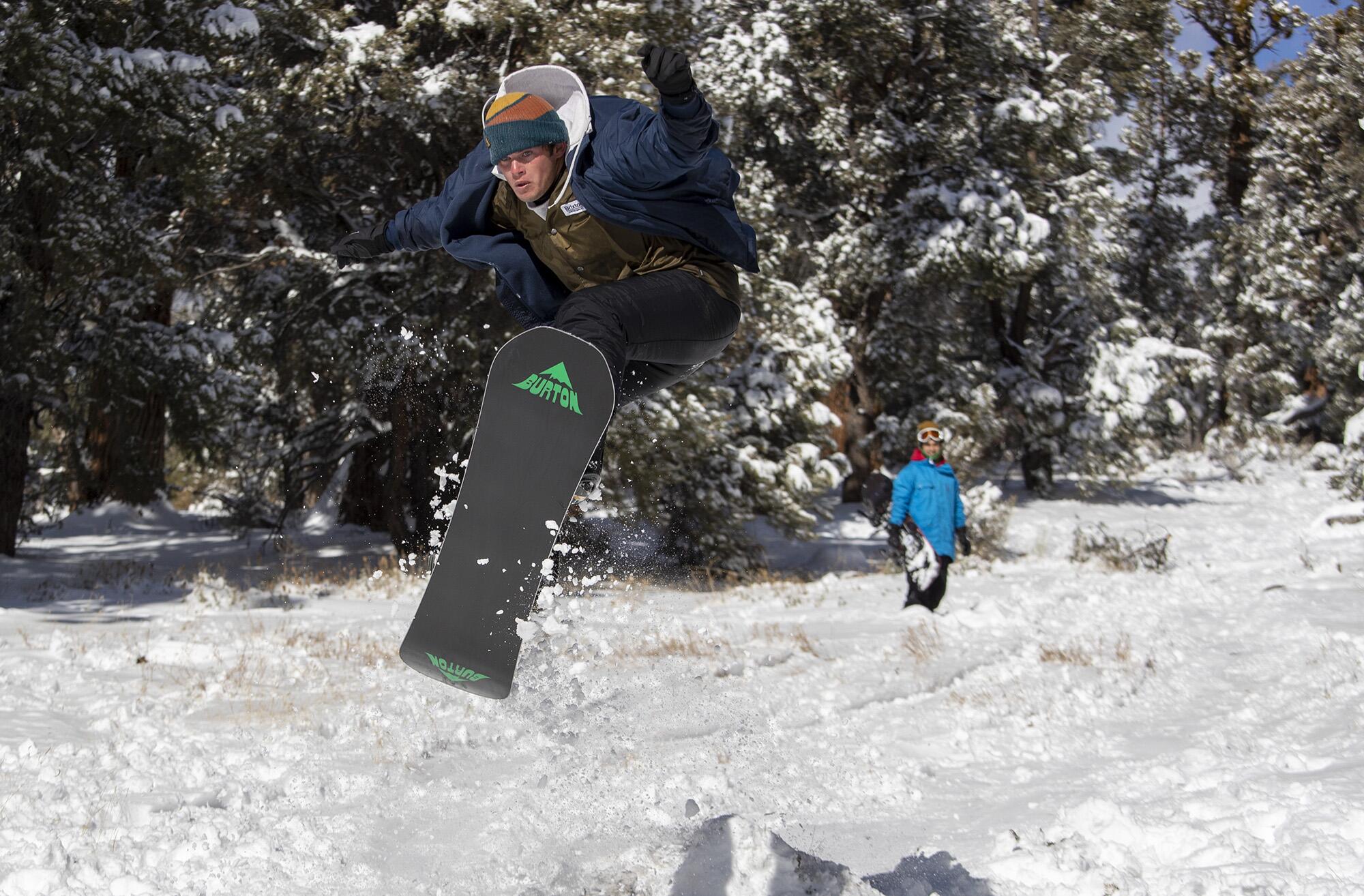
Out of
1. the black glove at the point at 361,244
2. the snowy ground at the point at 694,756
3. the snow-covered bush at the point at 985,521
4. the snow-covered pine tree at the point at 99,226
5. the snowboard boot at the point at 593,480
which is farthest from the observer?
the snow-covered bush at the point at 985,521

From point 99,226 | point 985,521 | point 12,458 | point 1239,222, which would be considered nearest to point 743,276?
point 985,521

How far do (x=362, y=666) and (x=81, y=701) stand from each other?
4.98 feet

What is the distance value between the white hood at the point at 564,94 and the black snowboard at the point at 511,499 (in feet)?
2.61

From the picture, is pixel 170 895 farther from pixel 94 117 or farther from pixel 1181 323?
pixel 1181 323

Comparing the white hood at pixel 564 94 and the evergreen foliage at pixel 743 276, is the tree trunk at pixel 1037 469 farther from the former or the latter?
the white hood at pixel 564 94

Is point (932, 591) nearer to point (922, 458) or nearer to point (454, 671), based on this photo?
point (922, 458)

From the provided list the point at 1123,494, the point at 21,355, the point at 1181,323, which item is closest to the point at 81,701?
the point at 21,355

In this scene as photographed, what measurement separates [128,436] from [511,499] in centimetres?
987

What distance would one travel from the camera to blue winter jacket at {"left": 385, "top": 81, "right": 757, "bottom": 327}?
3.44 m

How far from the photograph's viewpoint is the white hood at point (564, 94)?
371 centimetres

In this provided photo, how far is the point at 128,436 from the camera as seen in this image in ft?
38.7

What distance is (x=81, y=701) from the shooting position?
209 inches

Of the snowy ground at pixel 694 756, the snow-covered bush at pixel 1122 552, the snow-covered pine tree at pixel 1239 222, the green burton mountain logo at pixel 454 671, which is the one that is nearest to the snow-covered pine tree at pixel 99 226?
the snowy ground at pixel 694 756

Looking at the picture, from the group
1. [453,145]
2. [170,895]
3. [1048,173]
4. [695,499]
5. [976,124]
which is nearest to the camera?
[170,895]
